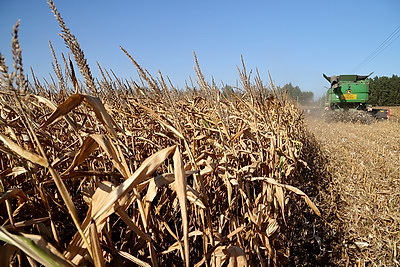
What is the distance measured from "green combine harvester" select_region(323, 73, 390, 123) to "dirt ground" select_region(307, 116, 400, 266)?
5788 millimetres

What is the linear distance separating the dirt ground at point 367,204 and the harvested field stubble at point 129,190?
191mm

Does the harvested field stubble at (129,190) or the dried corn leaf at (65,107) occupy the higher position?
the dried corn leaf at (65,107)

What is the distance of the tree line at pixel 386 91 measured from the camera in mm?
32031

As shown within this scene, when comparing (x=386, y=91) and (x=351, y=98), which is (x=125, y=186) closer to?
(x=351, y=98)

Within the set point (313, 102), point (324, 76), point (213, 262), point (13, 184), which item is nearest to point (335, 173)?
point (213, 262)

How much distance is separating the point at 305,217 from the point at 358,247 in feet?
1.89

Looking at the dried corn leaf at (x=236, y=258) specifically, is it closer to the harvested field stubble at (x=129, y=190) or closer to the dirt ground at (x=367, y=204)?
the harvested field stubble at (x=129, y=190)

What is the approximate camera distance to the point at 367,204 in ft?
9.77

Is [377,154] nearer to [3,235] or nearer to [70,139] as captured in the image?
[70,139]

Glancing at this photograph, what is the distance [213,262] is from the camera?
1.12 meters

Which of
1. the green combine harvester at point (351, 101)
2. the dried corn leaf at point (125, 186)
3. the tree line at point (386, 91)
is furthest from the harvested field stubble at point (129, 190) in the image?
the tree line at point (386, 91)

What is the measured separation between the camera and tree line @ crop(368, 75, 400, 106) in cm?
3203

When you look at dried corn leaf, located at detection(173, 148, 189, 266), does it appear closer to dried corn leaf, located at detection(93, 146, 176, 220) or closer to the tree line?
dried corn leaf, located at detection(93, 146, 176, 220)

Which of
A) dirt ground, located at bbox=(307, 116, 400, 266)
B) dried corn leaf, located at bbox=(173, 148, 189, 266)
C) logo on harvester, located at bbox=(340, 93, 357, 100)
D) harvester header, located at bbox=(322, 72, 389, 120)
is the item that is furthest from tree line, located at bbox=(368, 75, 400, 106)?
dried corn leaf, located at bbox=(173, 148, 189, 266)
